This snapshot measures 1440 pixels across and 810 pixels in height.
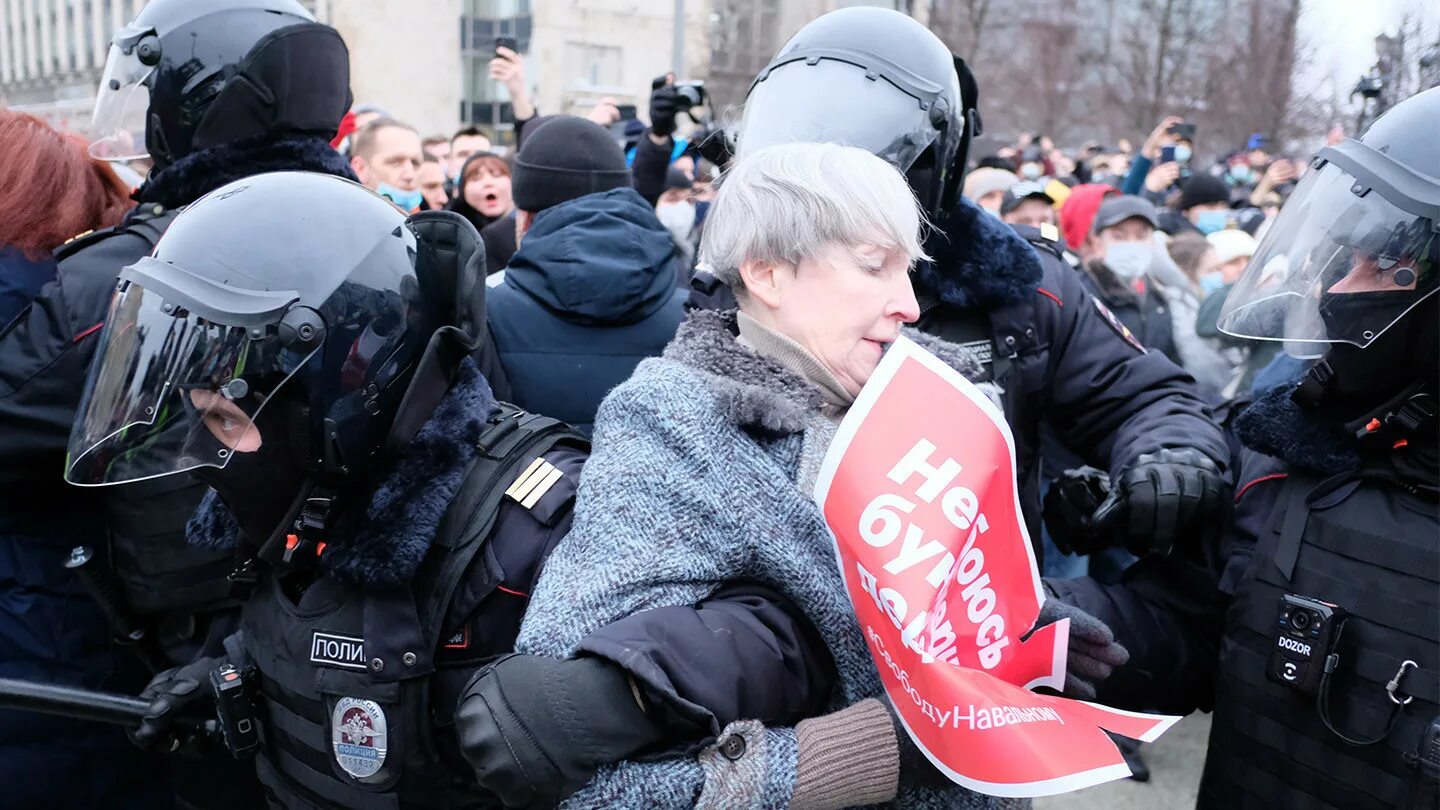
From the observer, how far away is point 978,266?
7.93 feet

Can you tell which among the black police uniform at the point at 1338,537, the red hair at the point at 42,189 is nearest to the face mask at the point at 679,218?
the red hair at the point at 42,189

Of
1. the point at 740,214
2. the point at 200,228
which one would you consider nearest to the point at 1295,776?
the point at 740,214

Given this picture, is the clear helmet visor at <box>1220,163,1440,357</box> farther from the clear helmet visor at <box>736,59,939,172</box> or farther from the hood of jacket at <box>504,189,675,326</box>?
the hood of jacket at <box>504,189,675,326</box>

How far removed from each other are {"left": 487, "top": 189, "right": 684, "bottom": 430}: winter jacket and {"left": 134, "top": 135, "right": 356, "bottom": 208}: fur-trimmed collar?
567 mm

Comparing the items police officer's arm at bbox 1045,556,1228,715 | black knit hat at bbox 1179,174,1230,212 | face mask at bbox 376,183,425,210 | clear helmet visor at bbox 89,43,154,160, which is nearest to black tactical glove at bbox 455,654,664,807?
police officer's arm at bbox 1045,556,1228,715

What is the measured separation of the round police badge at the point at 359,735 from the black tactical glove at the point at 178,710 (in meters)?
0.41

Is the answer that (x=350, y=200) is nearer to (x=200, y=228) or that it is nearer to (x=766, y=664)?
(x=200, y=228)

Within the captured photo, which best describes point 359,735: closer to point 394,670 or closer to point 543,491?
point 394,670

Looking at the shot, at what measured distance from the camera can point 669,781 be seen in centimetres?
141

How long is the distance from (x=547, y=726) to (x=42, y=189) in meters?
2.02

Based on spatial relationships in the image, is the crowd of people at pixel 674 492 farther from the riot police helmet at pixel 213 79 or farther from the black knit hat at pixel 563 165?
the black knit hat at pixel 563 165

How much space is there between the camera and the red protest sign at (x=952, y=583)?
1.45 metres

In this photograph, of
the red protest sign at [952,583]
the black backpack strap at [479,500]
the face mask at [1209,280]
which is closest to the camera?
the red protest sign at [952,583]

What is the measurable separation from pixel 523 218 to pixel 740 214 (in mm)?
2487
